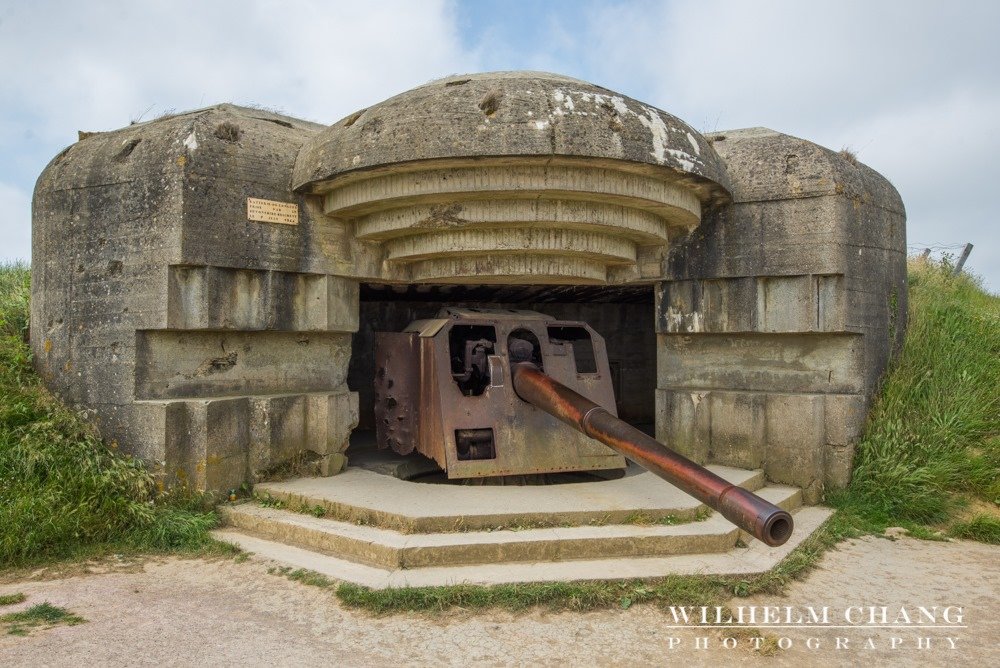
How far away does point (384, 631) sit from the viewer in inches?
120

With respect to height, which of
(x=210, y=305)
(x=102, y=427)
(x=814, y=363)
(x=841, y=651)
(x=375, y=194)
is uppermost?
(x=375, y=194)

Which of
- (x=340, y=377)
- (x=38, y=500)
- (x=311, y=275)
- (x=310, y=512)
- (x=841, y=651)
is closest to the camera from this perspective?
(x=841, y=651)

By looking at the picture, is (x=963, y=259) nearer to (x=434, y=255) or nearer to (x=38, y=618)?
(x=434, y=255)

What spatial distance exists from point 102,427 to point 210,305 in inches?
43.0

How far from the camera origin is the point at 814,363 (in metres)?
5.14

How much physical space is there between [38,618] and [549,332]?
4.99m

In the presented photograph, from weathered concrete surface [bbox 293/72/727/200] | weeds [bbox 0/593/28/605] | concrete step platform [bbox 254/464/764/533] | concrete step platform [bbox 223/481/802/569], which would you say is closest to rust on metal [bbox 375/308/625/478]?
concrete step platform [bbox 254/464/764/533]

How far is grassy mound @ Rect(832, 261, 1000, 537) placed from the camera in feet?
15.7

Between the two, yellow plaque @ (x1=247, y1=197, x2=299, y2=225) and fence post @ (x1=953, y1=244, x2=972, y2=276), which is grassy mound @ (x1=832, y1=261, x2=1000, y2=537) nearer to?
fence post @ (x1=953, y1=244, x2=972, y2=276)

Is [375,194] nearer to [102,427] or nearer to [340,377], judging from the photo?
[340,377]

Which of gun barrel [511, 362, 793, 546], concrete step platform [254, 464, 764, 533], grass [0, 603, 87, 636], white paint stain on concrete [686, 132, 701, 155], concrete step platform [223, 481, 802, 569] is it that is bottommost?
grass [0, 603, 87, 636]

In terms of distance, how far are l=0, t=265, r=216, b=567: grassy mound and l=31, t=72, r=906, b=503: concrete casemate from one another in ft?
0.55

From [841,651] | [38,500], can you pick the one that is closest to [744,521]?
[841,651]

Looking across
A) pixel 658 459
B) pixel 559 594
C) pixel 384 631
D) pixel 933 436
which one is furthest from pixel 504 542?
pixel 933 436
